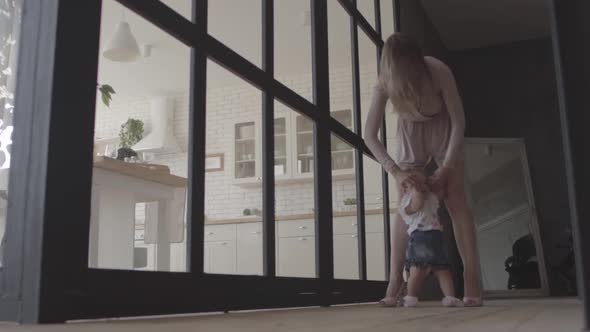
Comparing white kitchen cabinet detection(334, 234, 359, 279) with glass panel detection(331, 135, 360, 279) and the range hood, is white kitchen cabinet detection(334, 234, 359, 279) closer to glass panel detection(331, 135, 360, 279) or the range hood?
glass panel detection(331, 135, 360, 279)

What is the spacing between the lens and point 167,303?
3.92 feet

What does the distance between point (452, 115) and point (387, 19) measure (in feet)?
5.31

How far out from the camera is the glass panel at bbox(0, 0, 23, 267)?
1036 millimetres

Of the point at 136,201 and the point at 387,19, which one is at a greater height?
the point at 387,19

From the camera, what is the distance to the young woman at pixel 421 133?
2.00 m

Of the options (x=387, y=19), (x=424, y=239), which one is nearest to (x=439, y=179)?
(x=424, y=239)

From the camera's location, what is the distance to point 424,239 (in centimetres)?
206

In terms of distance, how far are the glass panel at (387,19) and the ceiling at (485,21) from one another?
1.09 m

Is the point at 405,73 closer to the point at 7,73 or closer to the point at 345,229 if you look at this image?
the point at 345,229

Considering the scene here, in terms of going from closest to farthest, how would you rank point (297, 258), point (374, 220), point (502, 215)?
point (297, 258) < point (374, 220) < point (502, 215)

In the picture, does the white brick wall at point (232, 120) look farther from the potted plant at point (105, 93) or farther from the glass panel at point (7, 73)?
the glass panel at point (7, 73)

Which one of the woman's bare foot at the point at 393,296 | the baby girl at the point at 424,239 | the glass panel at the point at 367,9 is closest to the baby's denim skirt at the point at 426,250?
the baby girl at the point at 424,239

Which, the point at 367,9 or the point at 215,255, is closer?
the point at 215,255

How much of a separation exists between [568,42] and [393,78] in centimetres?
146
